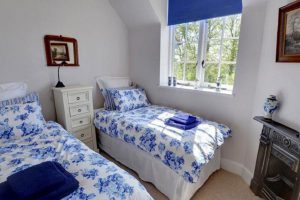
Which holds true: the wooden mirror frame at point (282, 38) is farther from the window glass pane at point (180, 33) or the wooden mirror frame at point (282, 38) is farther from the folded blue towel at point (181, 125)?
the window glass pane at point (180, 33)

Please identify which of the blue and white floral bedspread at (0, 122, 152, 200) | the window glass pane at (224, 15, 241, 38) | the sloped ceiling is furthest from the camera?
the sloped ceiling

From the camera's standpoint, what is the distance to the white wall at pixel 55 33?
1.89 m

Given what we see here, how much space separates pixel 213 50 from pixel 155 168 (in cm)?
167

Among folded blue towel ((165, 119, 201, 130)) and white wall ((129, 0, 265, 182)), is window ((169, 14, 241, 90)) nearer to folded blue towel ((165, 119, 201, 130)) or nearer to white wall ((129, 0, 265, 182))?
white wall ((129, 0, 265, 182))

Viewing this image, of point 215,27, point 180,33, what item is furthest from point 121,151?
point 215,27

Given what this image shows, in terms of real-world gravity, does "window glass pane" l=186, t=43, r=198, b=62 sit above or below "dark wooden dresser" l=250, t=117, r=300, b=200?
above

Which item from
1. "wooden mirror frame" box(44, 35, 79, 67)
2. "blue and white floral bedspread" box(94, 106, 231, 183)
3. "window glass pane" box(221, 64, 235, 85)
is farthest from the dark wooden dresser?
"wooden mirror frame" box(44, 35, 79, 67)

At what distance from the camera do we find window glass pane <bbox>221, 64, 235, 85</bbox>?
2.16m

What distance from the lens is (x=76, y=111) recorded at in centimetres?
219

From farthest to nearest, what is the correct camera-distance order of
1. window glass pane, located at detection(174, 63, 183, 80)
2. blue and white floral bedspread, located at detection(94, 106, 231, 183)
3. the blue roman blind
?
window glass pane, located at detection(174, 63, 183, 80) → the blue roman blind → blue and white floral bedspread, located at detection(94, 106, 231, 183)

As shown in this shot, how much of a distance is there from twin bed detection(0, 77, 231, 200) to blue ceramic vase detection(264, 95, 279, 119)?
0.45 meters

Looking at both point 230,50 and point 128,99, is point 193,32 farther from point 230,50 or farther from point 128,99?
point 128,99

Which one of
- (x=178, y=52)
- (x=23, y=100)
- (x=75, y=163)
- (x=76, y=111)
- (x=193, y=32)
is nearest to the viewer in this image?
A: (x=75, y=163)

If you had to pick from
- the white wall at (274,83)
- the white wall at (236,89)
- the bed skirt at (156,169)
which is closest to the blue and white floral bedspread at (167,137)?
the bed skirt at (156,169)
